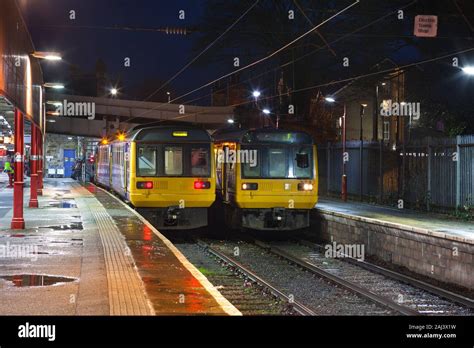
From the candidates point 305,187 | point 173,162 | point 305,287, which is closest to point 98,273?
point 305,287

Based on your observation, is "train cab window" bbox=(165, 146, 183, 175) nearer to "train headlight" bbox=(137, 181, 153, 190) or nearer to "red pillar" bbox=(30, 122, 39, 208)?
"train headlight" bbox=(137, 181, 153, 190)

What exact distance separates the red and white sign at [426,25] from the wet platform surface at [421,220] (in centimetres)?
582

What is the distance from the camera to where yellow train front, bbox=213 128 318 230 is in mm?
20375

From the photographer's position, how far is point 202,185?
20344mm

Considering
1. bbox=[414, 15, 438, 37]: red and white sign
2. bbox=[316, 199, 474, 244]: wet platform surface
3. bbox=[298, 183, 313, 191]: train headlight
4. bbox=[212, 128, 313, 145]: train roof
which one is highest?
bbox=[414, 15, 438, 37]: red and white sign

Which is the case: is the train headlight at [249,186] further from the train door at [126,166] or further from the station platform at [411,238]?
the train door at [126,166]

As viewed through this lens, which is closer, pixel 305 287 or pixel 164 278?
pixel 164 278

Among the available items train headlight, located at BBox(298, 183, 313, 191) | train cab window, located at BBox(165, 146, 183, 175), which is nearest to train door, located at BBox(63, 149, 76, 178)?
train cab window, located at BBox(165, 146, 183, 175)

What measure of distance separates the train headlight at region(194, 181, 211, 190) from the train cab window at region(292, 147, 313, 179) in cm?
249

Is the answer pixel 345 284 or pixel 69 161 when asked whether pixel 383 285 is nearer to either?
pixel 345 284

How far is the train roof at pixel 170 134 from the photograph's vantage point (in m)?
20.3

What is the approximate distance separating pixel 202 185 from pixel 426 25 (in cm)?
983
